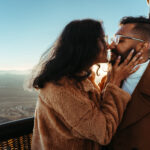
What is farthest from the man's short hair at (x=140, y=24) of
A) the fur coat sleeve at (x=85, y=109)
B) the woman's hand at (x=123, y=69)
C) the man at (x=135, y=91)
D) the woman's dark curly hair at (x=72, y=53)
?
the fur coat sleeve at (x=85, y=109)

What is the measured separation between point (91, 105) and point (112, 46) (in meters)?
0.52

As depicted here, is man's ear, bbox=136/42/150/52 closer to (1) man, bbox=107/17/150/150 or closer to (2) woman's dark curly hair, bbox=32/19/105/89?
(1) man, bbox=107/17/150/150

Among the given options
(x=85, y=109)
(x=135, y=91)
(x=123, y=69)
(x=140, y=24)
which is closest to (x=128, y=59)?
(x=123, y=69)

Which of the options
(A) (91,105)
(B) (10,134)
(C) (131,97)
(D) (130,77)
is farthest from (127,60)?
(B) (10,134)

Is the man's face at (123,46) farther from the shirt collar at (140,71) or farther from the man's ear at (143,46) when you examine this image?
the shirt collar at (140,71)

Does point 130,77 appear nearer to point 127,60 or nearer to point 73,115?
point 127,60

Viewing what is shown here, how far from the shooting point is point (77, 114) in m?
1.10

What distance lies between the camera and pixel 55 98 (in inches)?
44.6

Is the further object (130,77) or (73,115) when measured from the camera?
(130,77)

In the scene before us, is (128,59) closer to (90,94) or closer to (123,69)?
(123,69)

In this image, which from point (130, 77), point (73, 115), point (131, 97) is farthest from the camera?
point (130, 77)

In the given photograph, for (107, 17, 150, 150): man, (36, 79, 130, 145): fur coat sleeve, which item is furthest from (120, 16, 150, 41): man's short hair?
(36, 79, 130, 145): fur coat sleeve

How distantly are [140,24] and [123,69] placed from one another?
0.45 m

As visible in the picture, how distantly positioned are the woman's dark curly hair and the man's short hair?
1.08 feet
